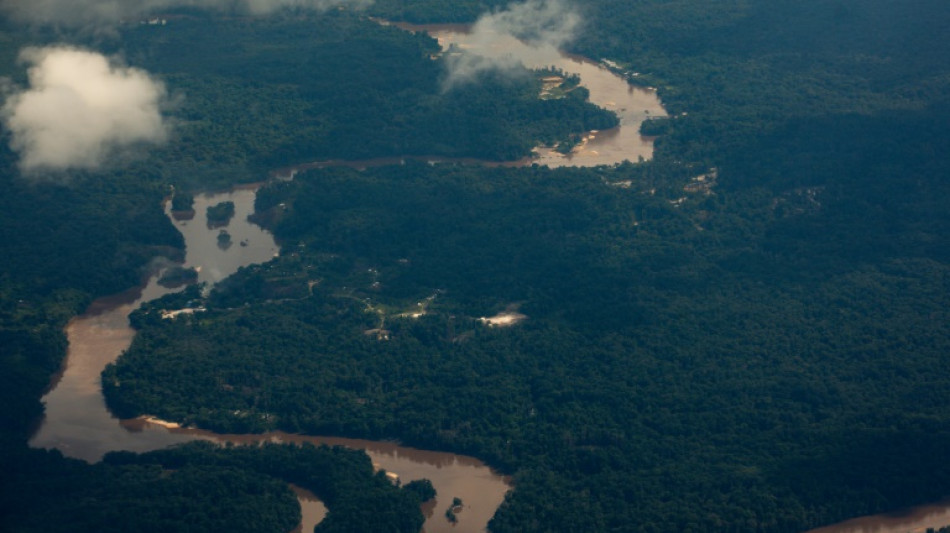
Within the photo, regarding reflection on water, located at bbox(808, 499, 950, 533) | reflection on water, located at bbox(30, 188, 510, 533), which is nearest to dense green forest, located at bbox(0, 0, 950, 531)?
reflection on water, located at bbox(808, 499, 950, 533)

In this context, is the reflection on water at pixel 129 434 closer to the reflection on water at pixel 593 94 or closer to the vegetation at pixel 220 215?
the vegetation at pixel 220 215

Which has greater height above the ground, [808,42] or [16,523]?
[808,42]

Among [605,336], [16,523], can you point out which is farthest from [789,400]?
[16,523]

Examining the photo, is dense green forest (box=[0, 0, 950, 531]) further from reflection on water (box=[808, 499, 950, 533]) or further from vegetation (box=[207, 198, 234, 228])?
vegetation (box=[207, 198, 234, 228])

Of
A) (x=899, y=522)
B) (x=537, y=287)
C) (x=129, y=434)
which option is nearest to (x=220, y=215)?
(x=537, y=287)

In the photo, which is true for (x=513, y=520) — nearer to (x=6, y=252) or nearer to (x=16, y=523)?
(x=16, y=523)

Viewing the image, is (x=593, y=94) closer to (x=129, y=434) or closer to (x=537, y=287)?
(x=537, y=287)
